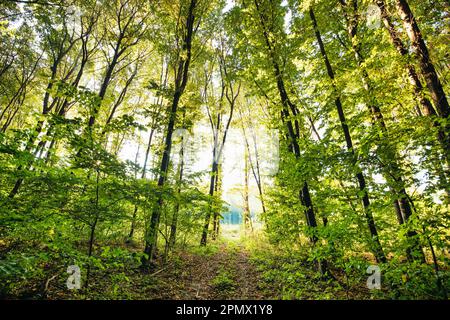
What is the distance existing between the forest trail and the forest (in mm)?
89

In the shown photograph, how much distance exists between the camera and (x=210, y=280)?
8383mm

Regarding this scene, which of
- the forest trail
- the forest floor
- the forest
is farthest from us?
the forest trail

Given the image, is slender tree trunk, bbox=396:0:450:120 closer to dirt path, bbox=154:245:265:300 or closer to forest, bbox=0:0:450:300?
forest, bbox=0:0:450:300

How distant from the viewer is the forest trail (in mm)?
6934

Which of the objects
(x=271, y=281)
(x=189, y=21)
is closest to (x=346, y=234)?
(x=271, y=281)

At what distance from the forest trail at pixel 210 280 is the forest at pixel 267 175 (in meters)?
0.09

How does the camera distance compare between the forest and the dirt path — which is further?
the dirt path

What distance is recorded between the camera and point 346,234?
18.0 ft

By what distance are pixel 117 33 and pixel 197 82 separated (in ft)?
22.2

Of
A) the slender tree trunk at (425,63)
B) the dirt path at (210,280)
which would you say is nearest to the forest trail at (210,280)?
the dirt path at (210,280)

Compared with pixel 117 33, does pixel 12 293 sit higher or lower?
lower

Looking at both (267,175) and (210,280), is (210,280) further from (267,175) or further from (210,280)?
(267,175)

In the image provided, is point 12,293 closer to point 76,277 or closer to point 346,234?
point 76,277

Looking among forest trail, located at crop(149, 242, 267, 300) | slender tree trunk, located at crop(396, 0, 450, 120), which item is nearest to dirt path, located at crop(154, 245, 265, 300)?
forest trail, located at crop(149, 242, 267, 300)
